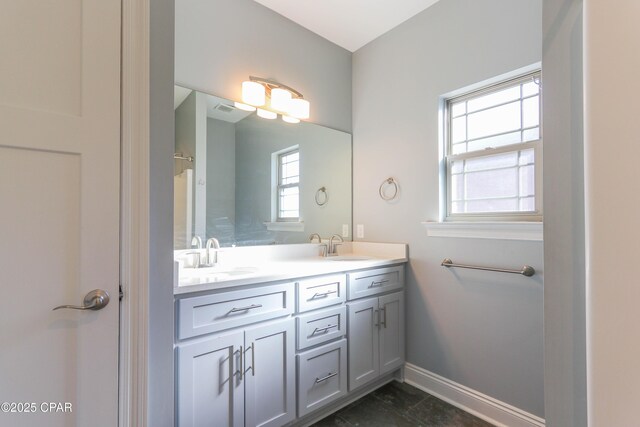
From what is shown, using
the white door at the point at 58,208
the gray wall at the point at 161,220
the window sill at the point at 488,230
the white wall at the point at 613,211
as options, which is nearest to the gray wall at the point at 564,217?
the white wall at the point at 613,211

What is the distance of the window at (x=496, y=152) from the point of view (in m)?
1.62

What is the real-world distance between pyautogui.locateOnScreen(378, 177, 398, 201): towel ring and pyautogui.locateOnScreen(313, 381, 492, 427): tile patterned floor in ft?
4.52

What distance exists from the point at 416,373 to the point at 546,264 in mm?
1713

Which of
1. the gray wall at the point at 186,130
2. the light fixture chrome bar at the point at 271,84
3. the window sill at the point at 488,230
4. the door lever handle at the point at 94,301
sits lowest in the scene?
the door lever handle at the point at 94,301

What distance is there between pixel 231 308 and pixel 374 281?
0.99 meters

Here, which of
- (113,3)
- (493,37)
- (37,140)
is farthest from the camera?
(493,37)

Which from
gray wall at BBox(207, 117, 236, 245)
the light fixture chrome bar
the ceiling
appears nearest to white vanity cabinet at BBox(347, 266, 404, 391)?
gray wall at BBox(207, 117, 236, 245)

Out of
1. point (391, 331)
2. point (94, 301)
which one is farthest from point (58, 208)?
point (391, 331)

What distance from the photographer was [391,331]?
202cm

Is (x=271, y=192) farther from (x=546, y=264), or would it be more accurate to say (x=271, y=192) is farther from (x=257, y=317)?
(x=546, y=264)

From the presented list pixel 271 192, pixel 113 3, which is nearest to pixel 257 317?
pixel 271 192

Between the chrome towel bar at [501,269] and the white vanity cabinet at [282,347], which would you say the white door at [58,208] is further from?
the chrome towel bar at [501,269]

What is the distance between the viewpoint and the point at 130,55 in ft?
3.18

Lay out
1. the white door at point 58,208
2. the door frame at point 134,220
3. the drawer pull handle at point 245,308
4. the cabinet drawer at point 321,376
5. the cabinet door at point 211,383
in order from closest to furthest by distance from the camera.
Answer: the white door at point 58,208, the door frame at point 134,220, the cabinet door at point 211,383, the drawer pull handle at point 245,308, the cabinet drawer at point 321,376
